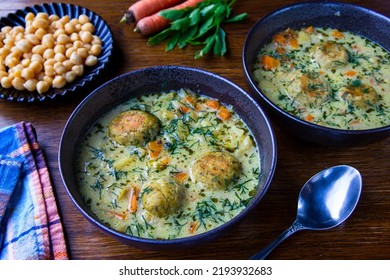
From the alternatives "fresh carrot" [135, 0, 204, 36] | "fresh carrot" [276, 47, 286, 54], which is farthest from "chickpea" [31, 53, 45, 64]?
"fresh carrot" [276, 47, 286, 54]

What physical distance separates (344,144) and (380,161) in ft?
1.00

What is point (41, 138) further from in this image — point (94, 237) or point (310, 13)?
point (310, 13)

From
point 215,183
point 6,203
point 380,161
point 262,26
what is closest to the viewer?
point 215,183

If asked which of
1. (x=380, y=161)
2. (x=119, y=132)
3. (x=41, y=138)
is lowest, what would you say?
(x=380, y=161)

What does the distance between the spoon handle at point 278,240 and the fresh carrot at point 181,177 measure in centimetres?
45

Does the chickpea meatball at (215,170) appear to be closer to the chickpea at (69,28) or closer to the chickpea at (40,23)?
the chickpea at (69,28)

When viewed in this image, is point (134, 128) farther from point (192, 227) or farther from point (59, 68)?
point (59, 68)

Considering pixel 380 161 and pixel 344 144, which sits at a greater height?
pixel 344 144

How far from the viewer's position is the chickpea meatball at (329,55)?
262cm

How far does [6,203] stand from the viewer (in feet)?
6.88

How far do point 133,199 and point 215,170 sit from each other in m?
0.38

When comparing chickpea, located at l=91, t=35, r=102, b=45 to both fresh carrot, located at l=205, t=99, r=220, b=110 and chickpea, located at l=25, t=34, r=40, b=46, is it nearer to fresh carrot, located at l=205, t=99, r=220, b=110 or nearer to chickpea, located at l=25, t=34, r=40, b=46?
chickpea, located at l=25, t=34, r=40, b=46

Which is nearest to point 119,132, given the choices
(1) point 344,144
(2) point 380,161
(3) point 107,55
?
(3) point 107,55

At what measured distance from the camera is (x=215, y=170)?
1.99 metres
